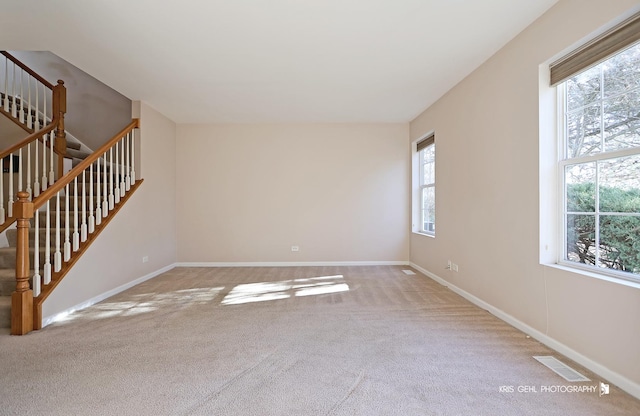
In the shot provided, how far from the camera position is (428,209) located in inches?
209

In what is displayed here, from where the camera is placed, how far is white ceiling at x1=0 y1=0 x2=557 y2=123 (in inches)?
96.5

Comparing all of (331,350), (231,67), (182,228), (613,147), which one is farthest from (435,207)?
(182,228)

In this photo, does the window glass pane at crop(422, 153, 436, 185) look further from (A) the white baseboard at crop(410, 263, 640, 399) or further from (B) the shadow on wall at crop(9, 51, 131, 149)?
(B) the shadow on wall at crop(9, 51, 131, 149)

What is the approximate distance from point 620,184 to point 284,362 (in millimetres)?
2500

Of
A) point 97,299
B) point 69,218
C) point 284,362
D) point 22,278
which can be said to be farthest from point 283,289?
point 69,218

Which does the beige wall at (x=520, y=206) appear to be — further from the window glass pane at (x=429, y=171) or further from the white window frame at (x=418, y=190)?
the white window frame at (x=418, y=190)

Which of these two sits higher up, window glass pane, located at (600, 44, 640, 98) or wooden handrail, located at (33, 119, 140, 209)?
window glass pane, located at (600, 44, 640, 98)

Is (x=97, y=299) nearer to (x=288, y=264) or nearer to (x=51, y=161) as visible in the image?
(x=51, y=161)

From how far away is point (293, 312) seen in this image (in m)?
3.22

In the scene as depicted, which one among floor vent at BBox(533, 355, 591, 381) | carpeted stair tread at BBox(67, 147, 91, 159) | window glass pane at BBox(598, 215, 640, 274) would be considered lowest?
floor vent at BBox(533, 355, 591, 381)

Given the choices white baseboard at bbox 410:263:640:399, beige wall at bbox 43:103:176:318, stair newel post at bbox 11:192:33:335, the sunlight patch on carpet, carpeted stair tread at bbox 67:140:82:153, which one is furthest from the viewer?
carpeted stair tread at bbox 67:140:82:153

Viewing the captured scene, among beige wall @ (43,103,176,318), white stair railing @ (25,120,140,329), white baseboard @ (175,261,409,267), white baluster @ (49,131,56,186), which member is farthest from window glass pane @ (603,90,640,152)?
white baluster @ (49,131,56,186)

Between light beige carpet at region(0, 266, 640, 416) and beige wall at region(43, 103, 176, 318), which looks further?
beige wall at region(43, 103, 176, 318)

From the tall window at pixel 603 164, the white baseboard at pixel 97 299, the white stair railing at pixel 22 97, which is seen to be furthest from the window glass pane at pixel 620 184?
the white stair railing at pixel 22 97
